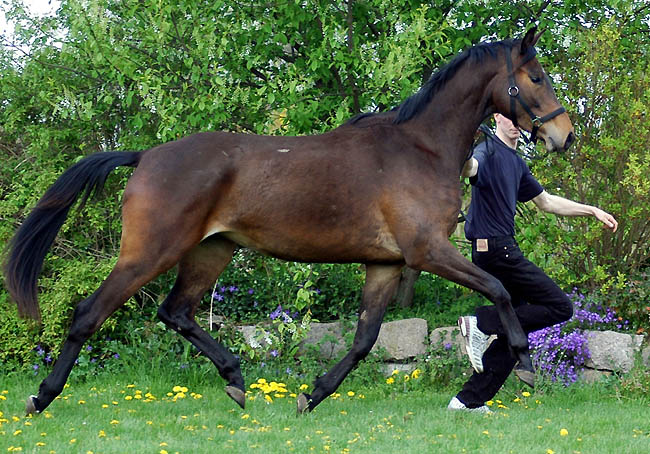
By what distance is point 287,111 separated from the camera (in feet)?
23.2

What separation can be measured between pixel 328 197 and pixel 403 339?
96.9 inches

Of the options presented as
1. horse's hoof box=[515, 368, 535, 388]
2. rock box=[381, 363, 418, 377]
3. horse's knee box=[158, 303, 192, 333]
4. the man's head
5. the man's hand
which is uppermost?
the man's head

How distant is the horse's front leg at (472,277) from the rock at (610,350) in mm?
1890

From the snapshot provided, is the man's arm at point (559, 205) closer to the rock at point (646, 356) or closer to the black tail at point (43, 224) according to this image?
the rock at point (646, 356)

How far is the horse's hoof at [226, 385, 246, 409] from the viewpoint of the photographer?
5500mm

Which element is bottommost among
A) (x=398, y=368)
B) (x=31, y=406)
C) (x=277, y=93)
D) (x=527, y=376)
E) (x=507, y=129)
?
(x=31, y=406)

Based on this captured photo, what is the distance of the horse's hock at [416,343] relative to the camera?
265 inches

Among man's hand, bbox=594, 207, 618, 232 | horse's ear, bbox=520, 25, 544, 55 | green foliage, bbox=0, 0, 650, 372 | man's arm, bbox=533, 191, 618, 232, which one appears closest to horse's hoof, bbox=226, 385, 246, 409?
green foliage, bbox=0, 0, 650, 372

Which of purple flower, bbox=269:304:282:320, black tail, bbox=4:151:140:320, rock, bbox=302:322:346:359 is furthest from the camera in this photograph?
rock, bbox=302:322:346:359

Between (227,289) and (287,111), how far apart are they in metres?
1.83

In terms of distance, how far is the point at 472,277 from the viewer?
16.6 feet

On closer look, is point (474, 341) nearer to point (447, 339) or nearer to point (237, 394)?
point (447, 339)

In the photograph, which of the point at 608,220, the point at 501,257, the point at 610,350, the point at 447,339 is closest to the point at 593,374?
the point at 610,350

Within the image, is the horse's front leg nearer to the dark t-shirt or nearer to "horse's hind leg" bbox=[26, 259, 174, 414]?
the dark t-shirt
